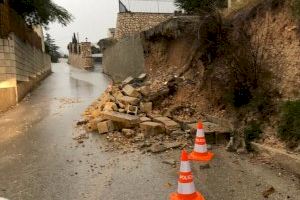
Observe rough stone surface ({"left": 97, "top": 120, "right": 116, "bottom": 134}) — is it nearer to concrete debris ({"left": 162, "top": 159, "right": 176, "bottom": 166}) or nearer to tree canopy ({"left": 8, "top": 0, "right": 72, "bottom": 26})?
concrete debris ({"left": 162, "top": 159, "right": 176, "bottom": 166})

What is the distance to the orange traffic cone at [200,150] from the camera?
23.3 ft

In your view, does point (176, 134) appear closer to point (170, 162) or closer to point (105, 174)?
point (170, 162)

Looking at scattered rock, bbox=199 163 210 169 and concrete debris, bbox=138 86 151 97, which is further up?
concrete debris, bbox=138 86 151 97

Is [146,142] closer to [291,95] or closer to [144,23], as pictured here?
[291,95]

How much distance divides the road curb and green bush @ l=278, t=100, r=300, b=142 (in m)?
0.35

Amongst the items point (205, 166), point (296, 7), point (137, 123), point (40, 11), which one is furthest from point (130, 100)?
point (40, 11)

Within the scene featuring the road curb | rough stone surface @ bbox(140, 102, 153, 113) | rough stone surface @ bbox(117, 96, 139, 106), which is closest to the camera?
the road curb

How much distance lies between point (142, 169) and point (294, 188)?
8.75 feet

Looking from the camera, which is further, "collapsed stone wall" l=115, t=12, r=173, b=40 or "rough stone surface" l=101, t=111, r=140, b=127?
"collapsed stone wall" l=115, t=12, r=173, b=40

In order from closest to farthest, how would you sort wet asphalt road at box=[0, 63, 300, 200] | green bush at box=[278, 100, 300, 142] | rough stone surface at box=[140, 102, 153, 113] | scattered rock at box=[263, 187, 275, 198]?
scattered rock at box=[263, 187, 275, 198], wet asphalt road at box=[0, 63, 300, 200], green bush at box=[278, 100, 300, 142], rough stone surface at box=[140, 102, 153, 113]

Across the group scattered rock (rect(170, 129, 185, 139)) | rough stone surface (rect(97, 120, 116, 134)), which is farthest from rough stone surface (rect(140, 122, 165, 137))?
rough stone surface (rect(97, 120, 116, 134))

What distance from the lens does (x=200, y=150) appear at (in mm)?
7168

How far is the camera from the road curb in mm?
6048

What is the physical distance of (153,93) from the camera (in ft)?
35.6
